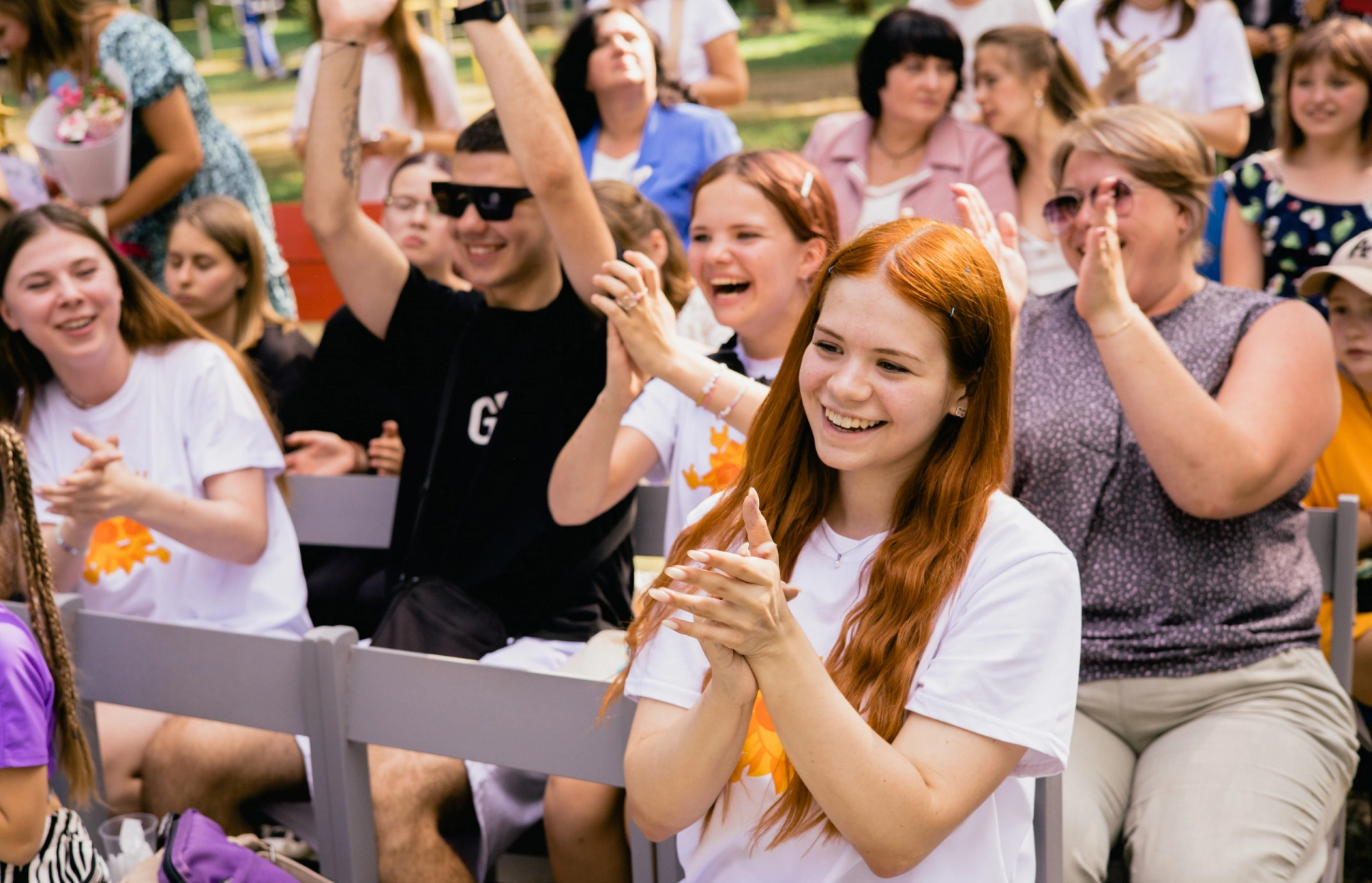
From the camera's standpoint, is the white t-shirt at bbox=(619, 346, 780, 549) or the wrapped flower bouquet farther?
the wrapped flower bouquet

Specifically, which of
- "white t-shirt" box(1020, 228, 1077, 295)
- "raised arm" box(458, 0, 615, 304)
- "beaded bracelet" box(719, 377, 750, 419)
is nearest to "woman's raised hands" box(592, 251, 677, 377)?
"beaded bracelet" box(719, 377, 750, 419)

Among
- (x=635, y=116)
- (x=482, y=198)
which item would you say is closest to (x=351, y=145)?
(x=482, y=198)

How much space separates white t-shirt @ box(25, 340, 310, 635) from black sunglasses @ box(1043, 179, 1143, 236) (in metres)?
1.78

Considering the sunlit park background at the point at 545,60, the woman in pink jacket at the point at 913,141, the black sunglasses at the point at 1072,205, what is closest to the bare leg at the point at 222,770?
the black sunglasses at the point at 1072,205

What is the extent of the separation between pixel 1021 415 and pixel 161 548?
1883 mm

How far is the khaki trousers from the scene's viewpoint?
1937mm

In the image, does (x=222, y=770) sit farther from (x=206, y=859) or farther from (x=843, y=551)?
(x=843, y=551)

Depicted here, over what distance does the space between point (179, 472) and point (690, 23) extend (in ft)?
9.50

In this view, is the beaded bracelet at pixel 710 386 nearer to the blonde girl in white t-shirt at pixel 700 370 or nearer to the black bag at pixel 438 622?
the blonde girl in white t-shirt at pixel 700 370

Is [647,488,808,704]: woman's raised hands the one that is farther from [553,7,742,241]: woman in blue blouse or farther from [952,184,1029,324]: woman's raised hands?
[553,7,742,241]: woman in blue blouse

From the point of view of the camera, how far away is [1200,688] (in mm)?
2188

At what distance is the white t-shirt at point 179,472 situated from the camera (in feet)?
Result: 8.91

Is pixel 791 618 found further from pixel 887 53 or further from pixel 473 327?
pixel 887 53

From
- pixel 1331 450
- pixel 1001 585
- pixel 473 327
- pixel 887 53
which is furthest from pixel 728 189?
pixel 887 53
